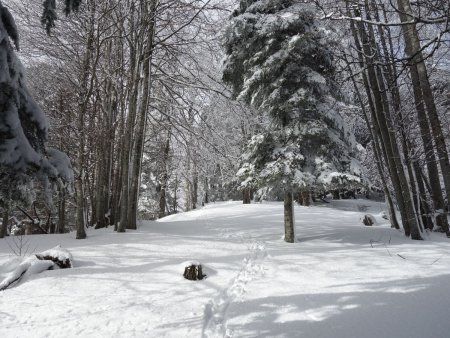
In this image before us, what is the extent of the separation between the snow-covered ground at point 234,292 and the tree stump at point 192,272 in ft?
0.51

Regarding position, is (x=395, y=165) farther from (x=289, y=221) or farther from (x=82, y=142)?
(x=82, y=142)

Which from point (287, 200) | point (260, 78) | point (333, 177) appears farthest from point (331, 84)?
point (287, 200)

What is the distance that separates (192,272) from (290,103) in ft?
17.4

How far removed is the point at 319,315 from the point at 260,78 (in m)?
6.56

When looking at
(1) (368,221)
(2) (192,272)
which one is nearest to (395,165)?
(1) (368,221)

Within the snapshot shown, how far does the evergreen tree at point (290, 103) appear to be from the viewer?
8500mm

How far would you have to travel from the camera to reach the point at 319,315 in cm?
435

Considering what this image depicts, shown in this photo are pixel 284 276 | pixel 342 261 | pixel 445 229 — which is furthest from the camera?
pixel 445 229

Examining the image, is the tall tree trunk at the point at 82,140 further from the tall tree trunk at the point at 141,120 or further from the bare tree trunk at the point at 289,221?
the bare tree trunk at the point at 289,221

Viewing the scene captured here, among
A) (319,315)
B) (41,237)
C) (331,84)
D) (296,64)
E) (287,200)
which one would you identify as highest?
(296,64)

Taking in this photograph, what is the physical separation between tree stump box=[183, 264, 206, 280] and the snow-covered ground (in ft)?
0.51

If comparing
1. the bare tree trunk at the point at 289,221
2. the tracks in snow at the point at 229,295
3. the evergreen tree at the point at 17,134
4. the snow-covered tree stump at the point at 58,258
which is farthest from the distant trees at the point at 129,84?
the evergreen tree at the point at 17,134

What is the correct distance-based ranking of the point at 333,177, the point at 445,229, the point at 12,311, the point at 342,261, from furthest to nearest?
the point at 445,229 → the point at 333,177 → the point at 342,261 → the point at 12,311

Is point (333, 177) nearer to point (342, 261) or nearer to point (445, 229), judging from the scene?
point (342, 261)
